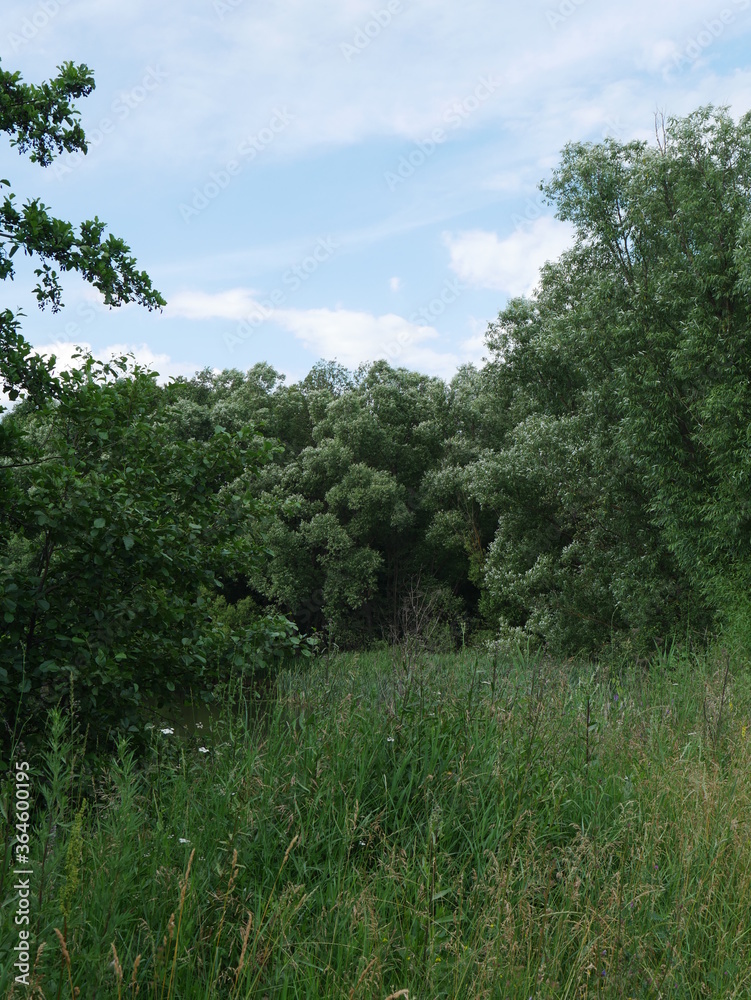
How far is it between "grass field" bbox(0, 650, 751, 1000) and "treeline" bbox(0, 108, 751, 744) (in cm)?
132

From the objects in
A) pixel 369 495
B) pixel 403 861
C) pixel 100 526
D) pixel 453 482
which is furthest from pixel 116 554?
pixel 453 482

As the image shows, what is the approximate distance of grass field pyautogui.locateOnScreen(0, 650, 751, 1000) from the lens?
2359mm

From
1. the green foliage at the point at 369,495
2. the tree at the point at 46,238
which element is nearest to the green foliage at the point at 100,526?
the tree at the point at 46,238

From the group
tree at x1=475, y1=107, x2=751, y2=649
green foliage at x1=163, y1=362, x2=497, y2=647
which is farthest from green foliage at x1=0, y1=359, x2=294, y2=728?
green foliage at x1=163, y1=362, x2=497, y2=647

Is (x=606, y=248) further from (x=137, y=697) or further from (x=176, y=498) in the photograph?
(x=137, y=697)

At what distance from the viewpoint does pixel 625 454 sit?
47.2 feet

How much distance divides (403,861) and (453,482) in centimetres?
2249

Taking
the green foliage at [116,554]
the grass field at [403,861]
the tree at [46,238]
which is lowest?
the grass field at [403,861]

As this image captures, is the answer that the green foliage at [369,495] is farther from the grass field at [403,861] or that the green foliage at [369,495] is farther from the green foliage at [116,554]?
the grass field at [403,861]

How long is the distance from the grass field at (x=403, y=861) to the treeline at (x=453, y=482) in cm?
132

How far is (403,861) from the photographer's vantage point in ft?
9.53

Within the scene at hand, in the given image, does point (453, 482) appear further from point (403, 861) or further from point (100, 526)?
point (403, 861)

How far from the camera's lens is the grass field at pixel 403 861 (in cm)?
236

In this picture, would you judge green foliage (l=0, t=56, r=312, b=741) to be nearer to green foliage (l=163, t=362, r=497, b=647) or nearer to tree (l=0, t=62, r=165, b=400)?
tree (l=0, t=62, r=165, b=400)
